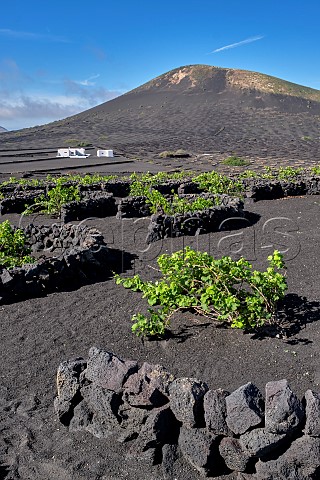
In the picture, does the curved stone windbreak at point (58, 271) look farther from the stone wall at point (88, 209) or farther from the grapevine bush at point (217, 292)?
the stone wall at point (88, 209)

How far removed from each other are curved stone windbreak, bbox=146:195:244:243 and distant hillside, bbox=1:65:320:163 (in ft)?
112

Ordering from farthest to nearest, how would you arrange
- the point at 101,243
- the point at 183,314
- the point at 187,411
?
the point at 101,243 < the point at 183,314 < the point at 187,411

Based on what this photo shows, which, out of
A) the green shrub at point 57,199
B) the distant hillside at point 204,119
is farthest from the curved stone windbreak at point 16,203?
the distant hillside at point 204,119

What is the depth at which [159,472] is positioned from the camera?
155 inches

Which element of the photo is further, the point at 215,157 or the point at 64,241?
the point at 215,157

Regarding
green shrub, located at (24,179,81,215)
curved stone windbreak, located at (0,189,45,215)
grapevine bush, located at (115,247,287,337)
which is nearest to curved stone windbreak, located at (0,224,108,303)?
grapevine bush, located at (115,247,287,337)

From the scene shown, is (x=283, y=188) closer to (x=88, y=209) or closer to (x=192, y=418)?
(x=88, y=209)

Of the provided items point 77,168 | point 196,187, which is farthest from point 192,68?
point 196,187

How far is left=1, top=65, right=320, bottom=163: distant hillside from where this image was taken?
58219 mm

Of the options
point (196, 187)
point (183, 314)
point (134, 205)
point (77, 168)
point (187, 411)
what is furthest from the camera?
point (77, 168)

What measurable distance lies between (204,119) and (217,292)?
264 feet

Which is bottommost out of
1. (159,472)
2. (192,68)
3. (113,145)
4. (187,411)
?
(159,472)

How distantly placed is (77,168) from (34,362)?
101 ft

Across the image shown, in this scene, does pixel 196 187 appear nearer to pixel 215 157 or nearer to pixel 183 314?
pixel 183 314
